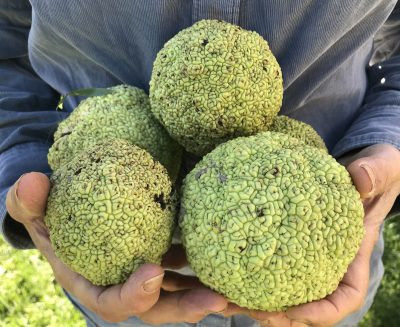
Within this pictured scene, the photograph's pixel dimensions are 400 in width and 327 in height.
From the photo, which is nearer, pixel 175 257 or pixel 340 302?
pixel 340 302

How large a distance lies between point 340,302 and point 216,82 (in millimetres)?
538

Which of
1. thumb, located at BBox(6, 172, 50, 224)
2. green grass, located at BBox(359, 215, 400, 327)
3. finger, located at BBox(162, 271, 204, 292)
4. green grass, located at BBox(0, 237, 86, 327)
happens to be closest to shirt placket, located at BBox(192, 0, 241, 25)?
thumb, located at BBox(6, 172, 50, 224)

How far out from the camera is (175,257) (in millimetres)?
1145

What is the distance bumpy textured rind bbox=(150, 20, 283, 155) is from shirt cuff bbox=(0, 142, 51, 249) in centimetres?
52

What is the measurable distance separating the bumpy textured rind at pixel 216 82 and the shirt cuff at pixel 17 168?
0.52m

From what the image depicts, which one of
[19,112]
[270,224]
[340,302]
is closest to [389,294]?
[340,302]

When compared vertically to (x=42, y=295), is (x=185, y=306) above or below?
above

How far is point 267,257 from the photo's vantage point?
0.86 metres

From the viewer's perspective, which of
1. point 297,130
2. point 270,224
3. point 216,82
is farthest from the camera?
point 297,130

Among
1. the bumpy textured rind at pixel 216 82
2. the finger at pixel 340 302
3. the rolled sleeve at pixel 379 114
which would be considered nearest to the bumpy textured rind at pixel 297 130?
the bumpy textured rind at pixel 216 82

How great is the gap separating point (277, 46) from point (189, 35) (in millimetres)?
260

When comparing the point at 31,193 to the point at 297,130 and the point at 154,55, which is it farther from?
the point at 297,130

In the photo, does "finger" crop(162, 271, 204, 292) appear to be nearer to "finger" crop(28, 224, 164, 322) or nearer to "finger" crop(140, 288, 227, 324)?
"finger" crop(140, 288, 227, 324)

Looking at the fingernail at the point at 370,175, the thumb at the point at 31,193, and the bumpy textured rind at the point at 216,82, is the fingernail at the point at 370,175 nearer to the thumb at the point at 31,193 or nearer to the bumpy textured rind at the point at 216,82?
the bumpy textured rind at the point at 216,82
